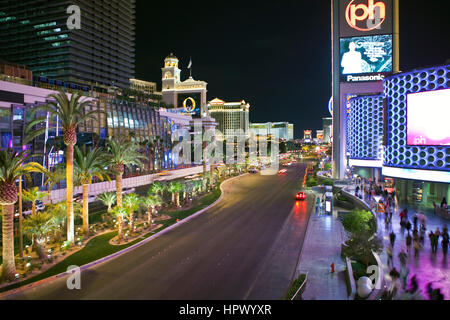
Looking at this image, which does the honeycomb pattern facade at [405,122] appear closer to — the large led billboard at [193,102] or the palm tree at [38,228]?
the palm tree at [38,228]

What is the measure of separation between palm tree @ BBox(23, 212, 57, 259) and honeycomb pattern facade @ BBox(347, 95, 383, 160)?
43723 millimetres

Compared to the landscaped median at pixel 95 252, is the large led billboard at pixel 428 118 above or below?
above

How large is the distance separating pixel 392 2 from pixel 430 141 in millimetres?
29860

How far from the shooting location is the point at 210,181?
50.6 metres

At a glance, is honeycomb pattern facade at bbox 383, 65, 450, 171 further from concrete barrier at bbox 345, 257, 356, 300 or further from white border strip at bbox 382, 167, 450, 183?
concrete barrier at bbox 345, 257, 356, 300

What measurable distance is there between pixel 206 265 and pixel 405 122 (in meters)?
24.1

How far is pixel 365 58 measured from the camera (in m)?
47.9

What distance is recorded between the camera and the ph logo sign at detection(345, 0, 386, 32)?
46.8m

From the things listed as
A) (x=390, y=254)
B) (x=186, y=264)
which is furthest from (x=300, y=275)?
(x=186, y=264)

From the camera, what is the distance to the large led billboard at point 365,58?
4709 cm

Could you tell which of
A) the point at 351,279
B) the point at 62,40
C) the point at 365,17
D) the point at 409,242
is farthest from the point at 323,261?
the point at 62,40

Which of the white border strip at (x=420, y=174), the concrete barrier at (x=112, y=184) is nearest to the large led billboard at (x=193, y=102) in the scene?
the concrete barrier at (x=112, y=184)

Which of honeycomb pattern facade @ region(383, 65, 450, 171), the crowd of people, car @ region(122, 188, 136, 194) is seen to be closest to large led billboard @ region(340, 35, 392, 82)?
honeycomb pattern facade @ region(383, 65, 450, 171)

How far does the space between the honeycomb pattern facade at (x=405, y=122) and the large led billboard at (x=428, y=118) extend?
0.45m
